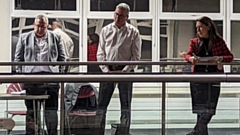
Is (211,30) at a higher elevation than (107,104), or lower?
higher

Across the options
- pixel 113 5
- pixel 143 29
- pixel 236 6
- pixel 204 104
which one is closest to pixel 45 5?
pixel 113 5

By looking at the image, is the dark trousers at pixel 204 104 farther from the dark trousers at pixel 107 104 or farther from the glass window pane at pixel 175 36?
the glass window pane at pixel 175 36

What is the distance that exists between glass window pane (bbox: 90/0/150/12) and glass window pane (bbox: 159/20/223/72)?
0.41 meters

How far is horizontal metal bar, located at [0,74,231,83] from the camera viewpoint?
9.18 feet

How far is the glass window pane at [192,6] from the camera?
7867mm

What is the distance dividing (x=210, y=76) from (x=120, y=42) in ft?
6.92

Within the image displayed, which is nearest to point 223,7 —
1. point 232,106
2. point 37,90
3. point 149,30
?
point 149,30

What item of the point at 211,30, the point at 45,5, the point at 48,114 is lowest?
the point at 48,114

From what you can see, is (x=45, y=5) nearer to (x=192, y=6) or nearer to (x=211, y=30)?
(x=192, y=6)

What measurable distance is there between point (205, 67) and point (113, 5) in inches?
151

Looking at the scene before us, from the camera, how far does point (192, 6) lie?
26.0ft

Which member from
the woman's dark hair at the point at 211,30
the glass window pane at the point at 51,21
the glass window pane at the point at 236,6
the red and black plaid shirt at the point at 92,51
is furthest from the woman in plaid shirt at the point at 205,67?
the glass window pane at the point at 236,6

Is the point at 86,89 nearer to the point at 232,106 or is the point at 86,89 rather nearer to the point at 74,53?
the point at 232,106

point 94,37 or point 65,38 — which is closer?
point 65,38
